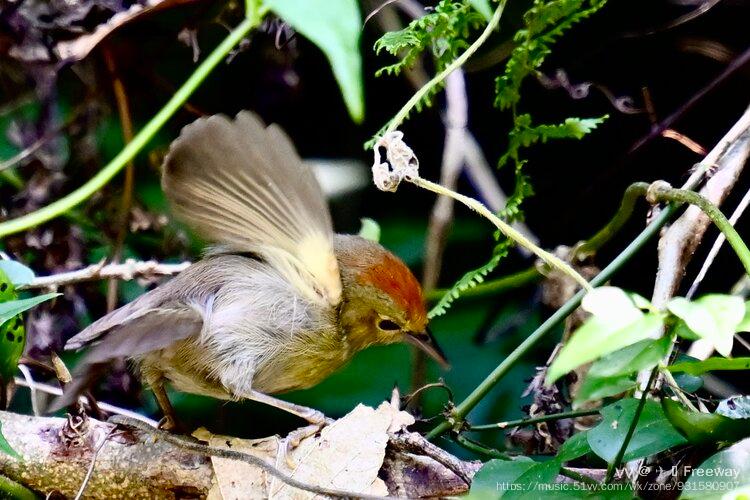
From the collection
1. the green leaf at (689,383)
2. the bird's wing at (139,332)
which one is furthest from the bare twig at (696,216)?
the bird's wing at (139,332)

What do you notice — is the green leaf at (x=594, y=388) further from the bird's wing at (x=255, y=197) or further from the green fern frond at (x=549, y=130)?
the green fern frond at (x=549, y=130)

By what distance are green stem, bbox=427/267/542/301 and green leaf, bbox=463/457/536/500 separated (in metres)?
0.84

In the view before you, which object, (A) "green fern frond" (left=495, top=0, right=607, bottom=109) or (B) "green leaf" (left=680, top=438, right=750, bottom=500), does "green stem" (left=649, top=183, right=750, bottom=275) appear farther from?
(A) "green fern frond" (left=495, top=0, right=607, bottom=109)

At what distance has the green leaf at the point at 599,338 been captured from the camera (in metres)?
0.77

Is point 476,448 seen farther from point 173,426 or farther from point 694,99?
point 694,99

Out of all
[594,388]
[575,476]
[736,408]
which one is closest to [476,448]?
[575,476]

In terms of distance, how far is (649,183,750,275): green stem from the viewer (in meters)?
1.16

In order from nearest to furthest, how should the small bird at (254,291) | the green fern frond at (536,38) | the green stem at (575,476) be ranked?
the green stem at (575,476) < the small bird at (254,291) < the green fern frond at (536,38)

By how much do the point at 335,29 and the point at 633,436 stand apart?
30.2 inches

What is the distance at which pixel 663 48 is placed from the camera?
7.19 feet

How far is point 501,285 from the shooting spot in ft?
7.05

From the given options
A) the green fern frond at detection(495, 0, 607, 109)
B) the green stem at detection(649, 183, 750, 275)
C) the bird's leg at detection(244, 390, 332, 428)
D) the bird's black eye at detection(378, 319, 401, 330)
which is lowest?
the bird's leg at detection(244, 390, 332, 428)

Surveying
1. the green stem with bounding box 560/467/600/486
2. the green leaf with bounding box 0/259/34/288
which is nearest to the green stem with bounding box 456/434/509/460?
the green stem with bounding box 560/467/600/486

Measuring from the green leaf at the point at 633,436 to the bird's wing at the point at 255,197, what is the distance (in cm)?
57
